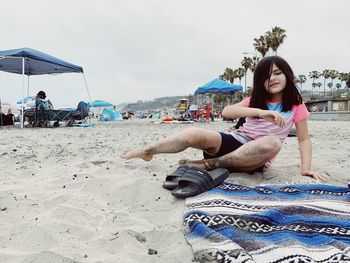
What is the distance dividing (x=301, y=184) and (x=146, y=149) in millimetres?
1292

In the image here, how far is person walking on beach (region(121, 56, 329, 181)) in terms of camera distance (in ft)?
8.39

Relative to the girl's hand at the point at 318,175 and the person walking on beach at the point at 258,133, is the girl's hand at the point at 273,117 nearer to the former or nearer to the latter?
the person walking on beach at the point at 258,133

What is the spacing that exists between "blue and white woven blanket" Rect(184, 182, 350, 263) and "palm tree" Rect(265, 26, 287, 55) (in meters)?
33.6

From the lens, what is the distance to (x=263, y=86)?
2660mm

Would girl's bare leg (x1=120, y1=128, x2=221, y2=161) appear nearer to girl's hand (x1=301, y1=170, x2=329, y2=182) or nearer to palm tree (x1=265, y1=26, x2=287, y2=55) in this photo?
girl's hand (x1=301, y1=170, x2=329, y2=182)

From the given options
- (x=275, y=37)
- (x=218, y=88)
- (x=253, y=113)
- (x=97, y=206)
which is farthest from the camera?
(x=275, y=37)

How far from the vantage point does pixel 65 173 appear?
2.86 meters

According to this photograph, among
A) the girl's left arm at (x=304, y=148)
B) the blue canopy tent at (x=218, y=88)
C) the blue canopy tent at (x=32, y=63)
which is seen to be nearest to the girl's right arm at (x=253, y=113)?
the girl's left arm at (x=304, y=148)

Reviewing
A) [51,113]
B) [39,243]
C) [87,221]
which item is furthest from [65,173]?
[51,113]

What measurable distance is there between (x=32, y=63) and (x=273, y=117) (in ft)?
39.0

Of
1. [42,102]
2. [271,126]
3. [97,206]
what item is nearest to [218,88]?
[42,102]

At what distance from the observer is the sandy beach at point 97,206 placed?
1.47 metres

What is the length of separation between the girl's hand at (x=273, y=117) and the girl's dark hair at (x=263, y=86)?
12.1 inches

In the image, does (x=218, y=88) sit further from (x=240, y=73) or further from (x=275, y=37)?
(x=240, y=73)
